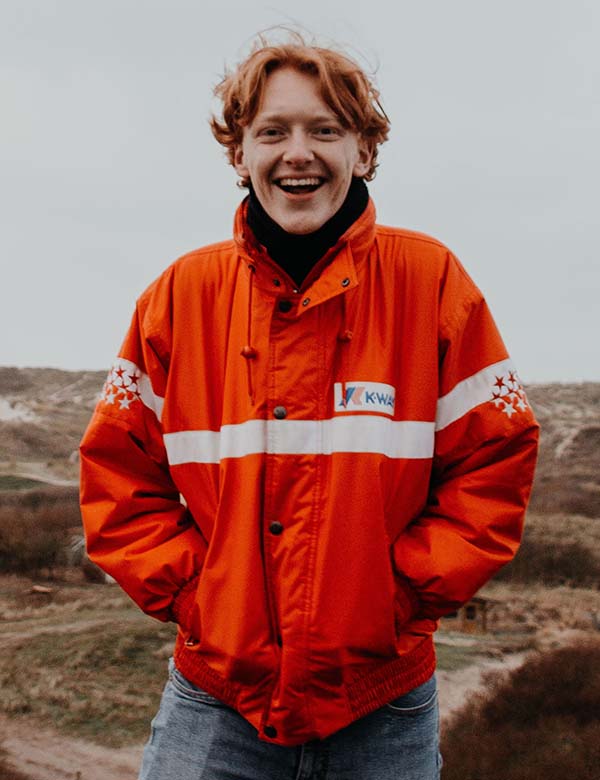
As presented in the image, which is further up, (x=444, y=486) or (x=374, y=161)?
(x=374, y=161)

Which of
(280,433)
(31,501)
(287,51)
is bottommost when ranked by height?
(31,501)

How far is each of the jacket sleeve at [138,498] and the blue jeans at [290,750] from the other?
0.95 feet

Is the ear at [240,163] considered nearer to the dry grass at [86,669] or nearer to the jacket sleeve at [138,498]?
the jacket sleeve at [138,498]

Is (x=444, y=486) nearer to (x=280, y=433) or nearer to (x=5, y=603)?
(x=280, y=433)

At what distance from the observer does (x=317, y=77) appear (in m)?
2.64

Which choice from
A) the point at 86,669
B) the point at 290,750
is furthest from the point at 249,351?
the point at 86,669

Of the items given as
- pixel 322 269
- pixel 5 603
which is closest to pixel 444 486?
pixel 322 269

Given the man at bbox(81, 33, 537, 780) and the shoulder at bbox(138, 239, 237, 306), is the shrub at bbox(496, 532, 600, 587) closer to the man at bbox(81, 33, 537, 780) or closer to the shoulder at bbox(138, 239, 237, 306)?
the man at bbox(81, 33, 537, 780)

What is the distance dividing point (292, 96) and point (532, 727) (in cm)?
470

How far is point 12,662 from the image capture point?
641 cm

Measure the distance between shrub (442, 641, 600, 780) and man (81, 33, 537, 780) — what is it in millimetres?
2969

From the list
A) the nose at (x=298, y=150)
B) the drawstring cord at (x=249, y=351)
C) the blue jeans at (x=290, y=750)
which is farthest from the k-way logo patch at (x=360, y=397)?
the blue jeans at (x=290, y=750)

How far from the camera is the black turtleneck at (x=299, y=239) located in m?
2.67

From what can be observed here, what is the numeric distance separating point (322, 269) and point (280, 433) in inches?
18.5
